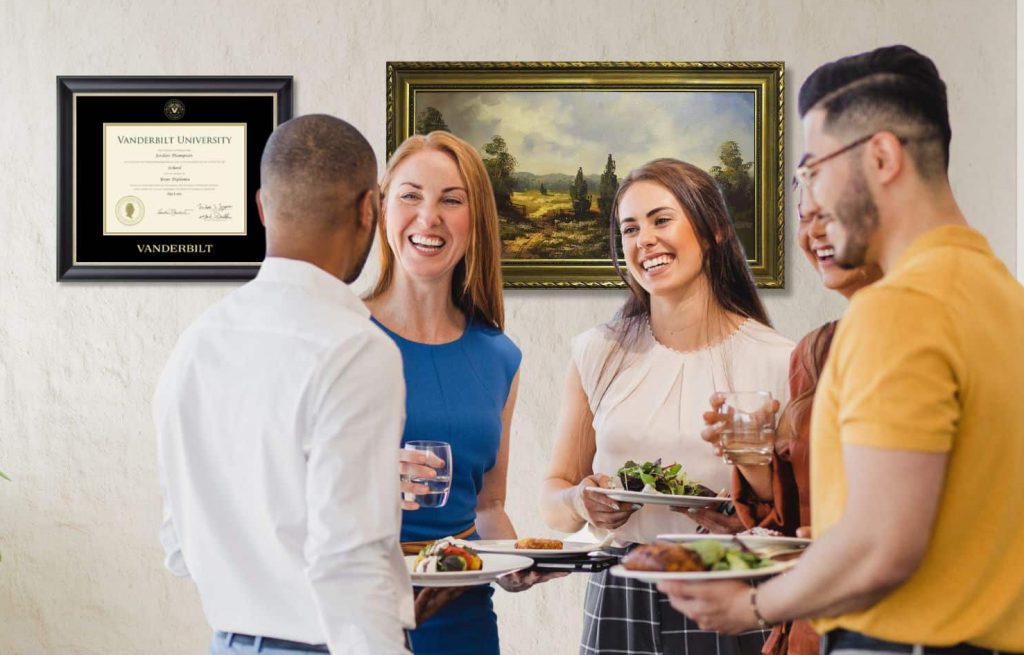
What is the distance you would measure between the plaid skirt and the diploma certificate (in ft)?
7.97

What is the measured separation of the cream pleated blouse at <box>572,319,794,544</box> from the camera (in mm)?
2486

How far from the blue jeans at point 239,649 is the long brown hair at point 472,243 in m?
1.12

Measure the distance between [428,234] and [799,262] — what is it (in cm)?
215

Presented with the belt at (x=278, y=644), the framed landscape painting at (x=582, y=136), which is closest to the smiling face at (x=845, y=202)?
the belt at (x=278, y=644)

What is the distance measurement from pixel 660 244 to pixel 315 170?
112 centimetres

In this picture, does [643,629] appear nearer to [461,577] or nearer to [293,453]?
[461,577]

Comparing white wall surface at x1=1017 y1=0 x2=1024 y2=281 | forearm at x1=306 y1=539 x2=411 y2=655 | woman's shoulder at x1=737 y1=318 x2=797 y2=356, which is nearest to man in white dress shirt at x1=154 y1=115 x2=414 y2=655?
forearm at x1=306 y1=539 x2=411 y2=655

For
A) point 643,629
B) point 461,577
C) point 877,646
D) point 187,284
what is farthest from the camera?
point 187,284

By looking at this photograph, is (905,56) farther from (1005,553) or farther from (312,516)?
(312,516)

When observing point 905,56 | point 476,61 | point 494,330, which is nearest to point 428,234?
point 494,330

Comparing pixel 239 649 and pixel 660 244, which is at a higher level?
pixel 660 244

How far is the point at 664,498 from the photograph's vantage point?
85.0 inches

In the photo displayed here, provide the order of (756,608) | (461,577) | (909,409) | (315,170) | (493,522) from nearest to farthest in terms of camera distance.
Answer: (909,409), (756,608), (315,170), (461,577), (493,522)

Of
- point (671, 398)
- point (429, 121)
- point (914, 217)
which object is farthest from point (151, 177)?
point (914, 217)
